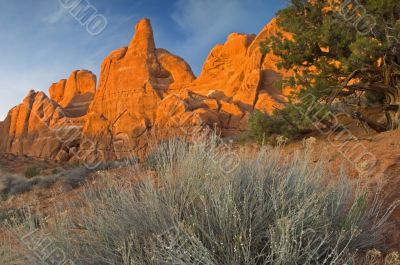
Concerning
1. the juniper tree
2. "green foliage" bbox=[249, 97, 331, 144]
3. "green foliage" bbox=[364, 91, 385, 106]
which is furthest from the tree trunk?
"green foliage" bbox=[249, 97, 331, 144]

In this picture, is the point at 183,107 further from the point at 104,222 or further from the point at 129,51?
the point at 104,222

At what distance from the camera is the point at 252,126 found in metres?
11.9

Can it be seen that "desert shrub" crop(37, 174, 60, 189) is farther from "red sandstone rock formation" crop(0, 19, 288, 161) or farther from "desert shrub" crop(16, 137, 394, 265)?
"red sandstone rock formation" crop(0, 19, 288, 161)

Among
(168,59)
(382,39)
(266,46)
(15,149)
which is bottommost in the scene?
(382,39)

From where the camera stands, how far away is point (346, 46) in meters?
10.6

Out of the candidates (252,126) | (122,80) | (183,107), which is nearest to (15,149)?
(122,80)

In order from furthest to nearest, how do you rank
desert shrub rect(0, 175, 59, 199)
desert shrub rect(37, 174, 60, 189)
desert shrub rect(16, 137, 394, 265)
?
desert shrub rect(37, 174, 60, 189) < desert shrub rect(0, 175, 59, 199) < desert shrub rect(16, 137, 394, 265)

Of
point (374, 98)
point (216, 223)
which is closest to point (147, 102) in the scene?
point (374, 98)

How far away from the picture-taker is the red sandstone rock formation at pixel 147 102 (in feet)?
121

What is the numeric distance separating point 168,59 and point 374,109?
136 ft

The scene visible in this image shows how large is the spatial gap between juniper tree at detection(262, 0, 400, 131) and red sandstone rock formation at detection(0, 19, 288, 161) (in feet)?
66.0

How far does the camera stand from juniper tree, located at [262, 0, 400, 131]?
955 cm

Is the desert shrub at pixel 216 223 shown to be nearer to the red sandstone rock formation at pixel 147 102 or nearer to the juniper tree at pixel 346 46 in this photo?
the juniper tree at pixel 346 46

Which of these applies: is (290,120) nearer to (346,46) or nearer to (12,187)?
(346,46)
